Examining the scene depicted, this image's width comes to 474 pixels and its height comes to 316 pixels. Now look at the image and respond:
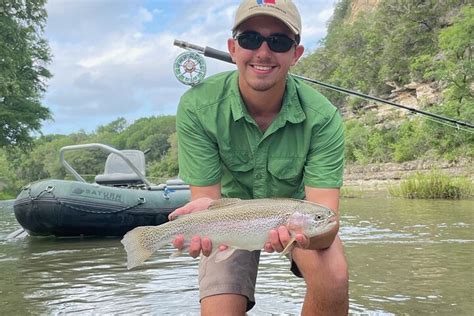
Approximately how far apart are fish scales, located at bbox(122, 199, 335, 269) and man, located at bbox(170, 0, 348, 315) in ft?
0.98

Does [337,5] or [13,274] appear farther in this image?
[337,5]

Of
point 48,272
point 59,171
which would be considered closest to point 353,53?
point 48,272

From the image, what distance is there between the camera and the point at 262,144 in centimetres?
345

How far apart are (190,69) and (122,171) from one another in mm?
5875

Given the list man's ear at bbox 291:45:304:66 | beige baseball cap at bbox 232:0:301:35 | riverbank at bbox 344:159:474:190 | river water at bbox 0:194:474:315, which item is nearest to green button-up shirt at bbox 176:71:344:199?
man's ear at bbox 291:45:304:66

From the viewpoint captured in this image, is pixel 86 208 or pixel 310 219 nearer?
pixel 310 219

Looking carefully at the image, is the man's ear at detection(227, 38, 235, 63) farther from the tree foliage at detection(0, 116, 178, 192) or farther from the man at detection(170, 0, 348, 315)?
the tree foliage at detection(0, 116, 178, 192)

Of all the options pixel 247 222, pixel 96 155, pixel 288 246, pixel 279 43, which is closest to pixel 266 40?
pixel 279 43

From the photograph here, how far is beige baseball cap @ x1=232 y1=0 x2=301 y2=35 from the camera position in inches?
127

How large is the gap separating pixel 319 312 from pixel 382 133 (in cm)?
3169

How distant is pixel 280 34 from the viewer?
3.26 meters

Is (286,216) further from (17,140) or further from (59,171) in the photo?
(59,171)

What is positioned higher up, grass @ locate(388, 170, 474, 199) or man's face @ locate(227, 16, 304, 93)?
man's face @ locate(227, 16, 304, 93)

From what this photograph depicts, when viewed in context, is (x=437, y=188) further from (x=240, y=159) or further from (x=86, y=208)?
(x=240, y=159)
